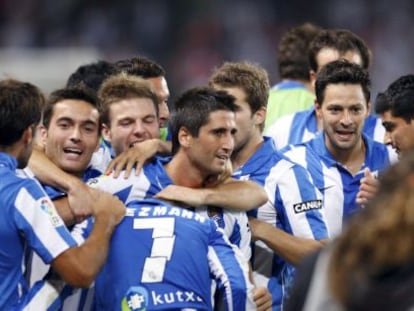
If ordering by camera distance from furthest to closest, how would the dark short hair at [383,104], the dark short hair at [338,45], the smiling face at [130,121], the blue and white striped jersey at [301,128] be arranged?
the dark short hair at [338,45], the blue and white striped jersey at [301,128], the dark short hair at [383,104], the smiling face at [130,121]

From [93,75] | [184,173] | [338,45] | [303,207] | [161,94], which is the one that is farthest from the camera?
[338,45]

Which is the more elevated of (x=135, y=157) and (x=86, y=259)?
(x=135, y=157)

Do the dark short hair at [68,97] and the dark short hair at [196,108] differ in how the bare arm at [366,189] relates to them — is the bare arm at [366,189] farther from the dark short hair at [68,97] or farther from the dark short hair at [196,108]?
the dark short hair at [68,97]

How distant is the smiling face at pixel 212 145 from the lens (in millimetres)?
5418

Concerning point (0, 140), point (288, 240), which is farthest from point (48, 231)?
point (288, 240)

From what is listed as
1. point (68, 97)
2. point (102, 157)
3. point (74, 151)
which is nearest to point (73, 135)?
point (74, 151)

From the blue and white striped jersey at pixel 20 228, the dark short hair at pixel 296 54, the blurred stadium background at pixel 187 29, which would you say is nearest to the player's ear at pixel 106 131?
the blue and white striped jersey at pixel 20 228

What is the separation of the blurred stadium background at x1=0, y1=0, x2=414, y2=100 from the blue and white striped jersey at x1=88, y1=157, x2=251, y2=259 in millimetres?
12953

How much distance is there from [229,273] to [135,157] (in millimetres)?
795

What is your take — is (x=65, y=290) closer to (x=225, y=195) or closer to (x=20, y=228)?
(x=20, y=228)

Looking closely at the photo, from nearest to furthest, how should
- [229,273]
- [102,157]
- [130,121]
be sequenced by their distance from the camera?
[229,273]
[130,121]
[102,157]

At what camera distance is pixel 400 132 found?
6.05 metres

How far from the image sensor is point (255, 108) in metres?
6.38

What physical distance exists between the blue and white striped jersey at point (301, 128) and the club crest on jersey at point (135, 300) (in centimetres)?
251
